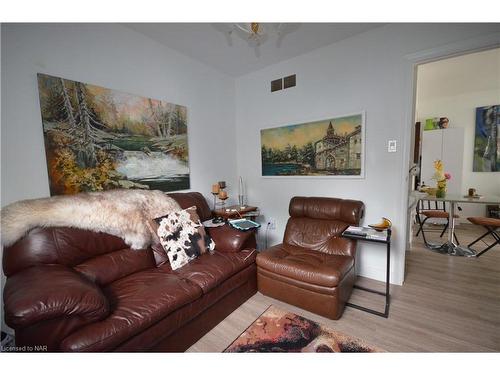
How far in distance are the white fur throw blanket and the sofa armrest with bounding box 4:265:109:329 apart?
1.08 ft

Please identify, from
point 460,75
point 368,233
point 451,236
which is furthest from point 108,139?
point 460,75

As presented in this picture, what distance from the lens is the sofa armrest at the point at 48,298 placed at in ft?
3.15

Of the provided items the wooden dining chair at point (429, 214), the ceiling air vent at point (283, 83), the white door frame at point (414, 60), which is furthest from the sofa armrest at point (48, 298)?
the wooden dining chair at point (429, 214)

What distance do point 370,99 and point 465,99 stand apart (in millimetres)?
3716

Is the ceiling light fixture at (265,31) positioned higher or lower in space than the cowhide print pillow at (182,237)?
higher

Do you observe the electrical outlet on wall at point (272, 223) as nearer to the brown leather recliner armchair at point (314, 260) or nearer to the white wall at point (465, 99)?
the brown leather recliner armchair at point (314, 260)

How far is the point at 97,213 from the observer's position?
1.69 m

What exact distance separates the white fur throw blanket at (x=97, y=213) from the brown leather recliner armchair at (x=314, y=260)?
1.12 m

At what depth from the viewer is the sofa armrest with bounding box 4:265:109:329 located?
0.96m

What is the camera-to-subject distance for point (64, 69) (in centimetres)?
176

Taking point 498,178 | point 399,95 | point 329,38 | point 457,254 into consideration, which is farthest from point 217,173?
point 498,178

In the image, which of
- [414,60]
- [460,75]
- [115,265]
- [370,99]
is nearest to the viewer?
→ [115,265]

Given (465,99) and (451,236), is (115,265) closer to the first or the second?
(451,236)

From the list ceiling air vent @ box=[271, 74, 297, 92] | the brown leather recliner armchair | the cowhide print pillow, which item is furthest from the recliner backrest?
ceiling air vent @ box=[271, 74, 297, 92]
